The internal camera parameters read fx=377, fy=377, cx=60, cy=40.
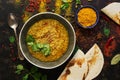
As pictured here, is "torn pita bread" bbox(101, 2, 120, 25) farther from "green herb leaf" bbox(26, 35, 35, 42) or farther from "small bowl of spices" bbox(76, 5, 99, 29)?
"green herb leaf" bbox(26, 35, 35, 42)

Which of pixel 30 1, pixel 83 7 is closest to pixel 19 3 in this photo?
pixel 30 1

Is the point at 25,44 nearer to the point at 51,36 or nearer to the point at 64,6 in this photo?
the point at 51,36

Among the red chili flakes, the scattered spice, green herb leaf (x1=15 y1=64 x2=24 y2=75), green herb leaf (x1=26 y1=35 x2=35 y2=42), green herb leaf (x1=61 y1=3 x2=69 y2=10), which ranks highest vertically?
the red chili flakes

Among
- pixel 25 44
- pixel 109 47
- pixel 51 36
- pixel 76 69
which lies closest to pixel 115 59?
pixel 109 47

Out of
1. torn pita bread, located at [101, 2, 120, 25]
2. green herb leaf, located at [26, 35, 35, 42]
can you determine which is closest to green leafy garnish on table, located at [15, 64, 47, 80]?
green herb leaf, located at [26, 35, 35, 42]

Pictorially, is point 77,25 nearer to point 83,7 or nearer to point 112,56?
point 83,7

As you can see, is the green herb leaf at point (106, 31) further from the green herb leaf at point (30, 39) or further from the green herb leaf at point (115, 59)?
the green herb leaf at point (30, 39)
